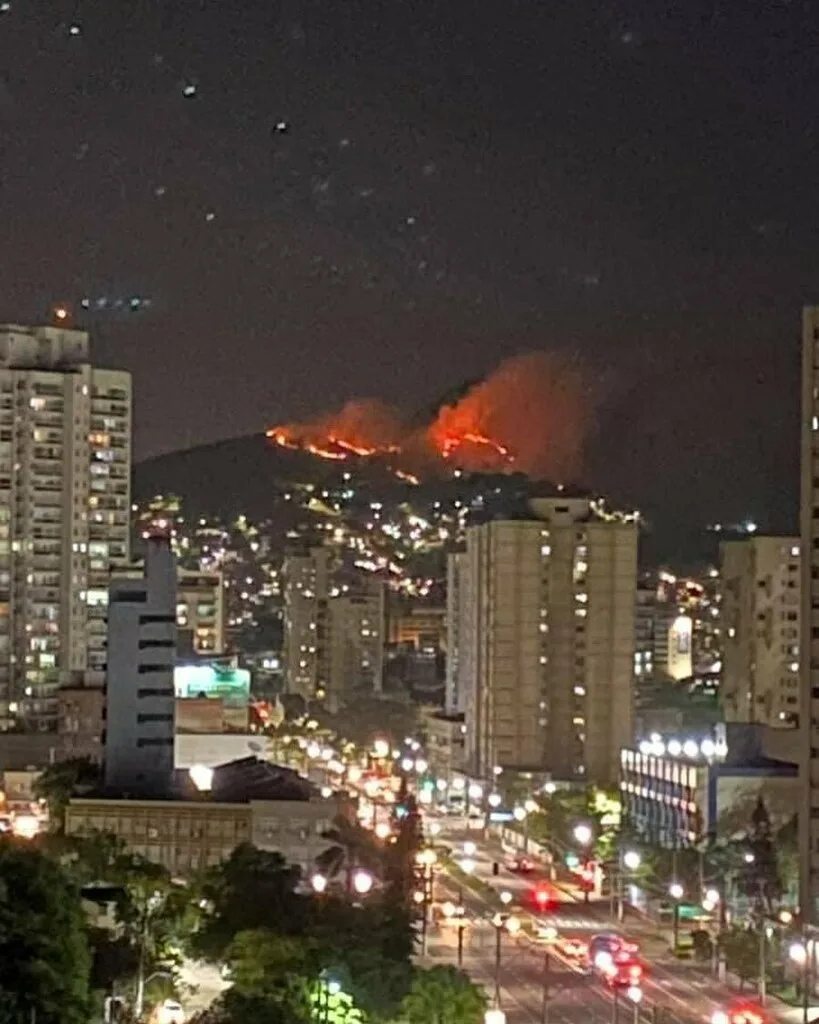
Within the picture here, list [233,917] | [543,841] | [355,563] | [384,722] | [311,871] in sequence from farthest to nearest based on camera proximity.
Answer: [355,563], [384,722], [543,841], [311,871], [233,917]

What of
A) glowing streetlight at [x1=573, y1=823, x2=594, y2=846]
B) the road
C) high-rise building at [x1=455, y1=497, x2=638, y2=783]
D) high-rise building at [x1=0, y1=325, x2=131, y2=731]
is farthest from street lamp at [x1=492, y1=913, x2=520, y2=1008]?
high-rise building at [x1=0, y1=325, x2=131, y2=731]

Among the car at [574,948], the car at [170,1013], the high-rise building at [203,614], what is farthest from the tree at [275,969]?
the high-rise building at [203,614]

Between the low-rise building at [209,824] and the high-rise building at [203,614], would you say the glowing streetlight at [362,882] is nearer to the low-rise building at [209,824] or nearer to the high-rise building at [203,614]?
the low-rise building at [209,824]

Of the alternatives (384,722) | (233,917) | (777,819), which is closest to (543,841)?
(777,819)

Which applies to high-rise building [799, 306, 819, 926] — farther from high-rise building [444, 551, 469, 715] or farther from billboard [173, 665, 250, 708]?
high-rise building [444, 551, 469, 715]

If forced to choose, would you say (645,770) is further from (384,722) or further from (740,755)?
(384,722)
